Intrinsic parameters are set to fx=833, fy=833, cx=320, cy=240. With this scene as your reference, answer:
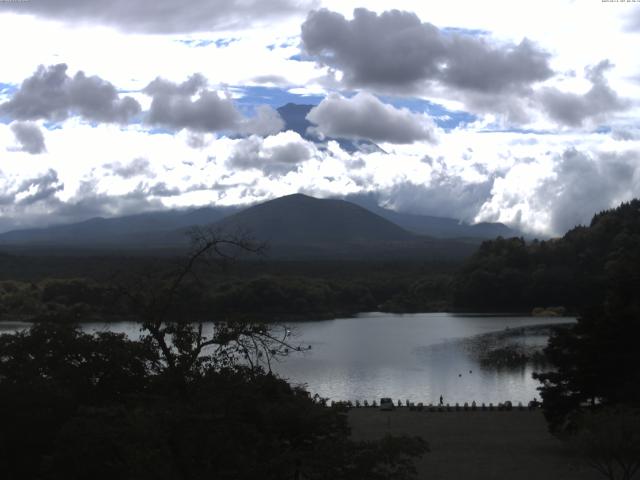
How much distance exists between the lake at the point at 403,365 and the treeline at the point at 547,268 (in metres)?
12.2

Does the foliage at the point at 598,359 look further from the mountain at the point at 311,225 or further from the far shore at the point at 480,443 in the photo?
the mountain at the point at 311,225

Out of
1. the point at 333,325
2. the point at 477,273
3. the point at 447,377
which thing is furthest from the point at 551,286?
the point at 447,377

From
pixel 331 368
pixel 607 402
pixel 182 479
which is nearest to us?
pixel 182 479

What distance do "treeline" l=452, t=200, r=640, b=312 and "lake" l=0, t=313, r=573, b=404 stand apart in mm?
12209

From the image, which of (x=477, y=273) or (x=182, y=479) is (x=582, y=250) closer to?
(x=477, y=273)

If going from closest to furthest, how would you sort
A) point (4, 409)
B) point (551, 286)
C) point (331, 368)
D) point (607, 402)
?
point (4, 409)
point (607, 402)
point (331, 368)
point (551, 286)

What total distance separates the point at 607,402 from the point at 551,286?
190 feet

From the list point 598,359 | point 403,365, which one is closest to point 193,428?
point 598,359

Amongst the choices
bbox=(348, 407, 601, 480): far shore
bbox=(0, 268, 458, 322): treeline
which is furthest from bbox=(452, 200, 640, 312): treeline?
bbox=(348, 407, 601, 480): far shore

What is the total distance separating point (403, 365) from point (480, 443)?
63.1ft

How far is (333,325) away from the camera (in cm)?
6269

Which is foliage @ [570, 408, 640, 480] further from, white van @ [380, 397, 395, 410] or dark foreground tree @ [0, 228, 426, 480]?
white van @ [380, 397, 395, 410]

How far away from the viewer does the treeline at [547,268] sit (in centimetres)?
7438

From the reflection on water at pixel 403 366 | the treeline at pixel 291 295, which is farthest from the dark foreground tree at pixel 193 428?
the treeline at pixel 291 295
